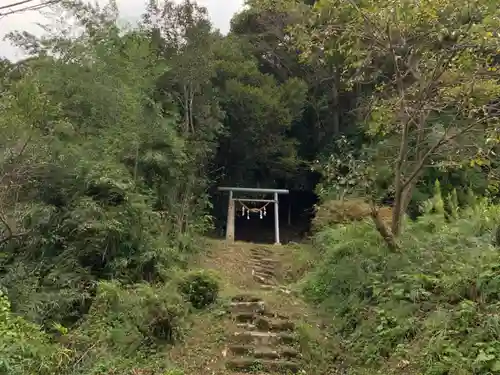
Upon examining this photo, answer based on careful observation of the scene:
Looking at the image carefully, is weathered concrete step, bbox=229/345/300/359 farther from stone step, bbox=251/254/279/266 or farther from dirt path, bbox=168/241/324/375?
stone step, bbox=251/254/279/266

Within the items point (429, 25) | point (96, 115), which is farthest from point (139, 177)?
point (429, 25)

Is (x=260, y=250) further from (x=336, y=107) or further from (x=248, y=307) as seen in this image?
(x=336, y=107)

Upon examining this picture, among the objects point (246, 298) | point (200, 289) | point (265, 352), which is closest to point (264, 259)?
point (246, 298)

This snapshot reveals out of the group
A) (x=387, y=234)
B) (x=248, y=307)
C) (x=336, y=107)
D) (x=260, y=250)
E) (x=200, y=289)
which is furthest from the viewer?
(x=336, y=107)

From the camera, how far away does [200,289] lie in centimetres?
745

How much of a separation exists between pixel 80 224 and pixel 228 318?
3155 mm

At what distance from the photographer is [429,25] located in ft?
22.3

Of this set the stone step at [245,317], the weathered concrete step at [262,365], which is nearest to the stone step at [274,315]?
the stone step at [245,317]

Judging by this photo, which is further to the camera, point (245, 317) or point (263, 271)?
point (263, 271)

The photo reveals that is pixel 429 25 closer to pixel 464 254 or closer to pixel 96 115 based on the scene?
pixel 464 254

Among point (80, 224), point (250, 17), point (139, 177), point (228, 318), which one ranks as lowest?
point (228, 318)

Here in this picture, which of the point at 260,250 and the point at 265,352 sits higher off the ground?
the point at 260,250

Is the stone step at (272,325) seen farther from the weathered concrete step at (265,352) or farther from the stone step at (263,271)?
the stone step at (263,271)

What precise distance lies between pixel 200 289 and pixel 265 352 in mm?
1761
